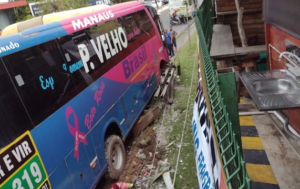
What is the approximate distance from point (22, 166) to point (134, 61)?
4.42 metres

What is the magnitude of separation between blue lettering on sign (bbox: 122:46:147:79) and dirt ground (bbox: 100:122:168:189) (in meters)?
1.74

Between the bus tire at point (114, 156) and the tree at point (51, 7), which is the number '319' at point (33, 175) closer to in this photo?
the bus tire at point (114, 156)

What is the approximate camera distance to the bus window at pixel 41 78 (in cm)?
338

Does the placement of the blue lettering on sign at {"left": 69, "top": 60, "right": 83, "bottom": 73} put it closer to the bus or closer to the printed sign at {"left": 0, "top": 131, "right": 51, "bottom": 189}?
the bus

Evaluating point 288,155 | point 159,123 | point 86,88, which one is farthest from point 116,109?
point 288,155

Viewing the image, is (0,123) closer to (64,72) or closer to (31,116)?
(31,116)

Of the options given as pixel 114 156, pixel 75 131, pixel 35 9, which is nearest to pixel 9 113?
pixel 75 131

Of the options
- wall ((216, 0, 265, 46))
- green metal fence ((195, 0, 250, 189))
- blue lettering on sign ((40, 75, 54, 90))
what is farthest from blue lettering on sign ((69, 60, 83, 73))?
wall ((216, 0, 265, 46))

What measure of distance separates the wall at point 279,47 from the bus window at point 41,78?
3.71m

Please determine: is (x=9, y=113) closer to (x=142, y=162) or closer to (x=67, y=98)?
(x=67, y=98)

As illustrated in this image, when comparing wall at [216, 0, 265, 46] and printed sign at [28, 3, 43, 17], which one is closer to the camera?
wall at [216, 0, 265, 46]

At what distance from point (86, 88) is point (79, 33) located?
3.44 ft

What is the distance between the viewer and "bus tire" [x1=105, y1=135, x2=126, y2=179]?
17.3ft

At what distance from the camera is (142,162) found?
19.5 feet
